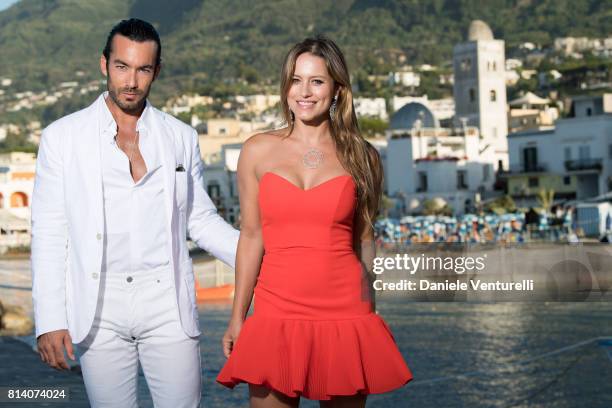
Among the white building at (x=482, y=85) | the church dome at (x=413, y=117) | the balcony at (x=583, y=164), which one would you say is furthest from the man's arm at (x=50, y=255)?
the white building at (x=482, y=85)

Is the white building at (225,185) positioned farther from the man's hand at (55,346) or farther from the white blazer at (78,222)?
the man's hand at (55,346)

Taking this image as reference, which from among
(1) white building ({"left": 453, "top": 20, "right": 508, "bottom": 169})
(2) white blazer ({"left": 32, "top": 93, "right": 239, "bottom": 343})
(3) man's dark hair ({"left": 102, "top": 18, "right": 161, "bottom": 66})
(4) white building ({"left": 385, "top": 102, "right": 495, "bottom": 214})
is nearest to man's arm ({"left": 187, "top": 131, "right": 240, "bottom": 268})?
(2) white blazer ({"left": 32, "top": 93, "right": 239, "bottom": 343})

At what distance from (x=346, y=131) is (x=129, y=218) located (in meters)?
0.73

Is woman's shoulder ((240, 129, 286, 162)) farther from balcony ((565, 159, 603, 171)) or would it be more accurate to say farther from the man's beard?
balcony ((565, 159, 603, 171))

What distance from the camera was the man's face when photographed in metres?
4.05

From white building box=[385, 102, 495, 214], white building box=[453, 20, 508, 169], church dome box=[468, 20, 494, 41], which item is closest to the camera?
white building box=[385, 102, 495, 214]

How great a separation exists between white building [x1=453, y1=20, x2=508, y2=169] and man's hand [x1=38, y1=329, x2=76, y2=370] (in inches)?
3115

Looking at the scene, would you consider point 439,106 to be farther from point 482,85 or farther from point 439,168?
point 439,168

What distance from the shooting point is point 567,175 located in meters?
52.6

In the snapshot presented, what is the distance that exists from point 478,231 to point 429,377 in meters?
30.0

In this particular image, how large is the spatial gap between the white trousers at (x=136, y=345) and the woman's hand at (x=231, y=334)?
0.12 m

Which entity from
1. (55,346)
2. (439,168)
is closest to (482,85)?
(439,168)

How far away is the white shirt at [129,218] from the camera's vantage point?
13.0ft

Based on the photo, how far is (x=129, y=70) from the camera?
160 inches
